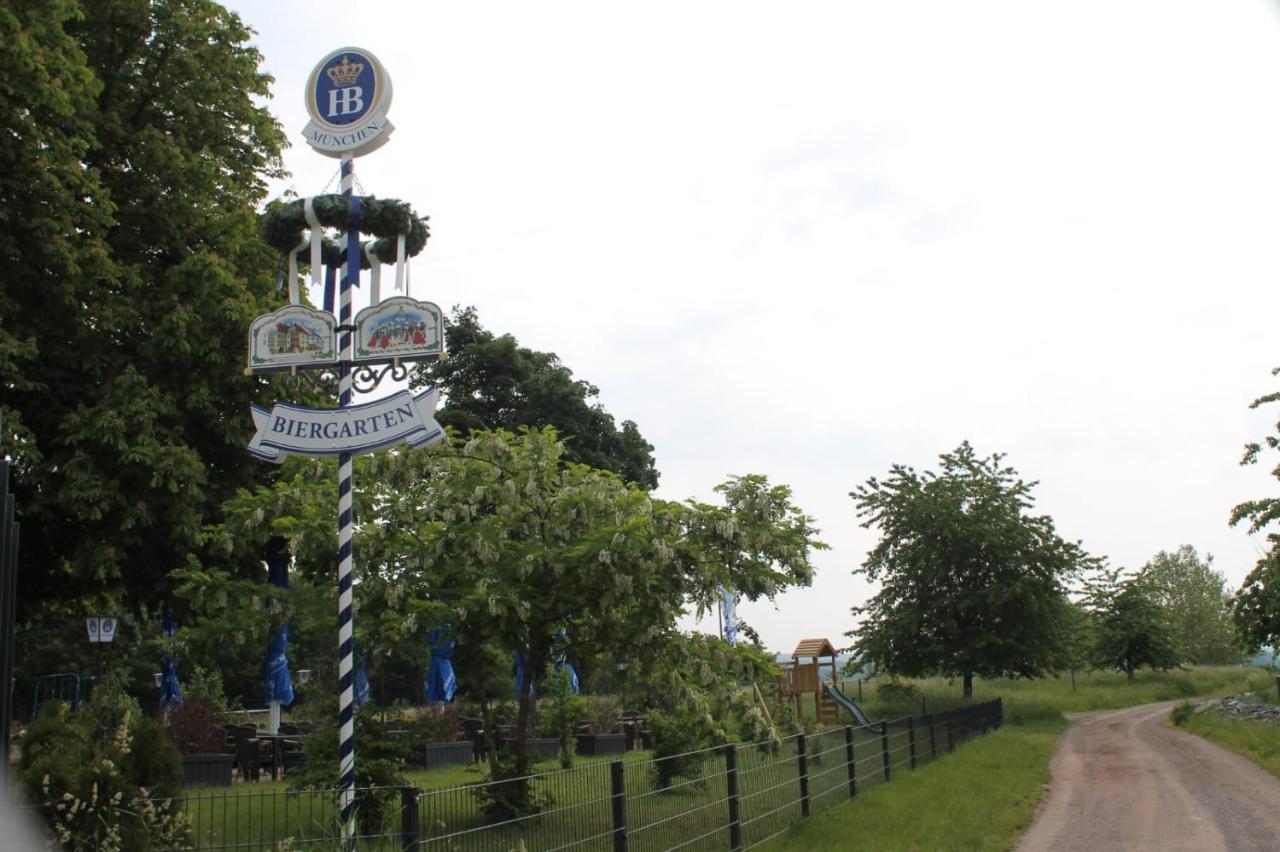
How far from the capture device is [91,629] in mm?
18484

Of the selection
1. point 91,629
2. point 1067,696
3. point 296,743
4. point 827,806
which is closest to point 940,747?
A: point 827,806

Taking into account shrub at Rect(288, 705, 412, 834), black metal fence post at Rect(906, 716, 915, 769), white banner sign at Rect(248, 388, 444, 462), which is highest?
white banner sign at Rect(248, 388, 444, 462)

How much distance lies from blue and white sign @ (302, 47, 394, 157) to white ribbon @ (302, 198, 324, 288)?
68 centimetres

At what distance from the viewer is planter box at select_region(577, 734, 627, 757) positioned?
74.4 ft

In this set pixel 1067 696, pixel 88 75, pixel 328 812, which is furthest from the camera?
pixel 1067 696

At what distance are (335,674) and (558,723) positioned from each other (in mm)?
2969

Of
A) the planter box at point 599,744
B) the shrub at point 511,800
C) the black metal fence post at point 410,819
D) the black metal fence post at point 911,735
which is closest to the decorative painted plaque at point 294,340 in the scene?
the shrub at point 511,800

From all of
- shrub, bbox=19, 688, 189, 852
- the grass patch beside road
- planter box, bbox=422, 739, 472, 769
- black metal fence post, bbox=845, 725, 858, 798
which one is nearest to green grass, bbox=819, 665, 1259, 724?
the grass patch beside road

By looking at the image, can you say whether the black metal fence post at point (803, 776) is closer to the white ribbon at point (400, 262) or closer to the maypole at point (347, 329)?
the maypole at point (347, 329)

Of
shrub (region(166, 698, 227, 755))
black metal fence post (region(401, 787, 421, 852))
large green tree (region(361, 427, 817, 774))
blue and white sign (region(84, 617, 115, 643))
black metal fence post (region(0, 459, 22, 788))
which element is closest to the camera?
black metal fence post (region(401, 787, 421, 852))

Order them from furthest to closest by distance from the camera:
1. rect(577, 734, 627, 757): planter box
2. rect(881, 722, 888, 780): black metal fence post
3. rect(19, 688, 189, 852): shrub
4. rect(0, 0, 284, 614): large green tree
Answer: rect(577, 734, 627, 757): planter box < rect(881, 722, 888, 780): black metal fence post < rect(0, 0, 284, 614): large green tree < rect(19, 688, 189, 852): shrub

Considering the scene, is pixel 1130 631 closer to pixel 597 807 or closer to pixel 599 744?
pixel 599 744

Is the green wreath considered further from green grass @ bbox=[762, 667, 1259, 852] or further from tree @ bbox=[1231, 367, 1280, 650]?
tree @ bbox=[1231, 367, 1280, 650]

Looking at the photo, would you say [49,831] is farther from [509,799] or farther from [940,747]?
[940,747]
